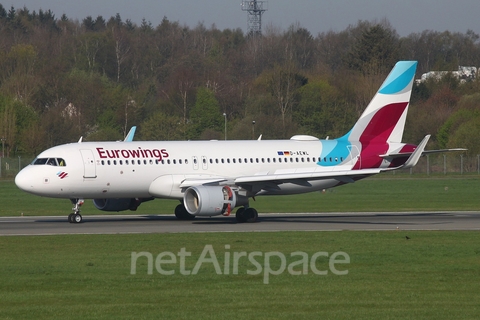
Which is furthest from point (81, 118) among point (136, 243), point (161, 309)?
point (161, 309)

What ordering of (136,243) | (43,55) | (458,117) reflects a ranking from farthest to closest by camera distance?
1. (43,55)
2. (458,117)
3. (136,243)

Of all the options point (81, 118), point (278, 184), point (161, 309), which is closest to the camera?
point (161, 309)

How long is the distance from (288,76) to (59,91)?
27016mm

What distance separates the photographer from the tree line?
323 ft

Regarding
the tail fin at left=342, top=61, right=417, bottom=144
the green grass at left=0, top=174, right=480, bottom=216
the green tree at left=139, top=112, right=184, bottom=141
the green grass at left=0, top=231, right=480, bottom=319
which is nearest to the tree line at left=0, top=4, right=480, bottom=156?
the green tree at left=139, top=112, right=184, bottom=141

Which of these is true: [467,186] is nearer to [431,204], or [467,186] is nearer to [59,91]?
[431,204]

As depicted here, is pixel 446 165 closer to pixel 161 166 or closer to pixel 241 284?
pixel 161 166

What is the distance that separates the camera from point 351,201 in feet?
171

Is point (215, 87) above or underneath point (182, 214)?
above

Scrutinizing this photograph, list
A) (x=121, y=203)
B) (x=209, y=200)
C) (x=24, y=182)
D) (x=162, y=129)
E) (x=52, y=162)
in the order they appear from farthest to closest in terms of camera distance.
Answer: (x=162, y=129) → (x=121, y=203) → (x=52, y=162) → (x=24, y=182) → (x=209, y=200)

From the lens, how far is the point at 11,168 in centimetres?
7950

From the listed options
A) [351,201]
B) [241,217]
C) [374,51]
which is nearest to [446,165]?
[351,201]

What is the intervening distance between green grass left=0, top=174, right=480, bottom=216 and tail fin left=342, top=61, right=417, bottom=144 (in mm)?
4550
